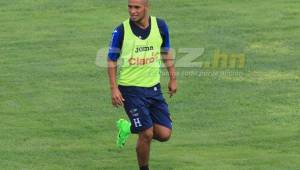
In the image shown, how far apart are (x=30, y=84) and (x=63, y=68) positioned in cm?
114

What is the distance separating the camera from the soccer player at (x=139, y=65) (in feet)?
37.5

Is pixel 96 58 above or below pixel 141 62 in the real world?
below

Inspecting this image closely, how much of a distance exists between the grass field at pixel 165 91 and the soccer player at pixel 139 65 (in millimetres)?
1046

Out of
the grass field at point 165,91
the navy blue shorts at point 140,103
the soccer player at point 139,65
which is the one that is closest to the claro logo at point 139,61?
the soccer player at point 139,65

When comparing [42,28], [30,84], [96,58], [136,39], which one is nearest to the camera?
[136,39]

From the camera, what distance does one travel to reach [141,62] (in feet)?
38.1

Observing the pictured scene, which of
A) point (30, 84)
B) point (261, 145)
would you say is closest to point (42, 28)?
point (30, 84)

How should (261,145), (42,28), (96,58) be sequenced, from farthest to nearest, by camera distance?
1. (42,28)
2. (96,58)
3. (261,145)

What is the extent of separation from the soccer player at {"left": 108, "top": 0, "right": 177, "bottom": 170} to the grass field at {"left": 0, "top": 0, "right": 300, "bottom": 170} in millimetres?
1046

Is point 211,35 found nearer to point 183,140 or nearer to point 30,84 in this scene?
point 30,84

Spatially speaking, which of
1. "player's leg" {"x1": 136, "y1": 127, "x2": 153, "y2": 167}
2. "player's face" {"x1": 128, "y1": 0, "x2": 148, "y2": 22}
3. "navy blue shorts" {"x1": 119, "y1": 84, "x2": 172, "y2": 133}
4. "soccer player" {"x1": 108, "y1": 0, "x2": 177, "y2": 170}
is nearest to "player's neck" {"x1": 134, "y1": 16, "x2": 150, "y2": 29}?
"soccer player" {"x1": 108, "y1": 0, "x2": 177, "y2": 170}

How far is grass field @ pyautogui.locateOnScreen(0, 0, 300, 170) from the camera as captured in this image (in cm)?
1293

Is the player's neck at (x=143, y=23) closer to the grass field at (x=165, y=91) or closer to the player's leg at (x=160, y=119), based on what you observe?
the player's leg at (x=160, y=119)

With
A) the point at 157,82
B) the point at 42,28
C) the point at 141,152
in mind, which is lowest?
the point at 42,28
